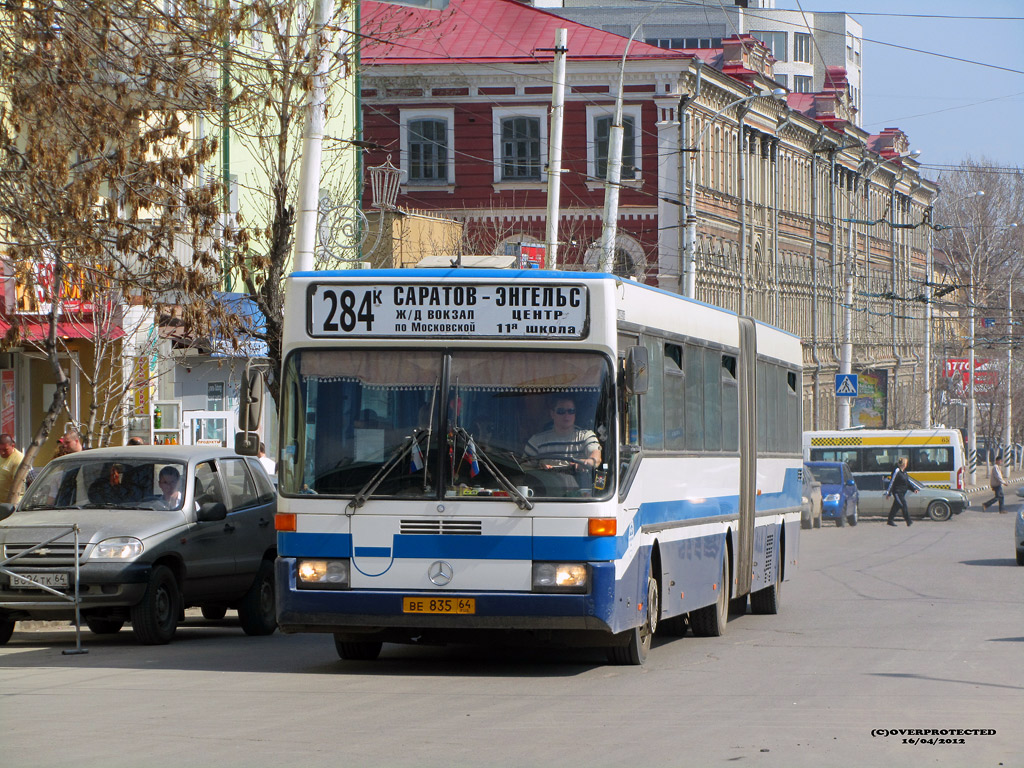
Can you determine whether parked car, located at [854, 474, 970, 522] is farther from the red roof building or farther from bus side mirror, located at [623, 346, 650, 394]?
bus side mirror, located at [623, 346, 650, 394]

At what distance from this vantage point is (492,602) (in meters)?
11.6

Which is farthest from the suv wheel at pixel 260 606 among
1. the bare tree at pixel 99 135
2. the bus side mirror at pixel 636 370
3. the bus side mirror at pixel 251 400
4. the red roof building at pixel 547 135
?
the red roof building at pixel 547 135

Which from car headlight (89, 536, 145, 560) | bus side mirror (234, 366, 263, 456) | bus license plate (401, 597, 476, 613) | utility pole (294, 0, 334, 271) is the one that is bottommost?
bus license plate (401, 597, 476, 613)

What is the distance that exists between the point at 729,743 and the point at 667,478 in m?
4.54

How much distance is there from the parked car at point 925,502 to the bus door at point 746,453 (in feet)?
109

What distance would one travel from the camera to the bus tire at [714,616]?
15578mm

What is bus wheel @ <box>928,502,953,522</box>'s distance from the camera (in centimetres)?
5003

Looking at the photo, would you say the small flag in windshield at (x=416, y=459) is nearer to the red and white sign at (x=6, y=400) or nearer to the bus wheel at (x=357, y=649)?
the bus wheel at (x=357, y=649)

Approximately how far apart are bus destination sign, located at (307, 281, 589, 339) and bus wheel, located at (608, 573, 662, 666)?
2.17 m

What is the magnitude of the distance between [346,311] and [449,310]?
2.38 ft

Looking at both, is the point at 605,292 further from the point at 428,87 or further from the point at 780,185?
the point at 780,185

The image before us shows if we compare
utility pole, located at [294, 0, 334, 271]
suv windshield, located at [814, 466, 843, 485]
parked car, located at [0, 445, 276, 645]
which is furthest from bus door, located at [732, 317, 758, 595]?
suv windshield, located at [814, 466, 843, 485]

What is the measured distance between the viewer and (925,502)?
50.2 m

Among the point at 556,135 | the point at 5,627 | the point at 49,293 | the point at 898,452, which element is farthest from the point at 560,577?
the point at 898,452
